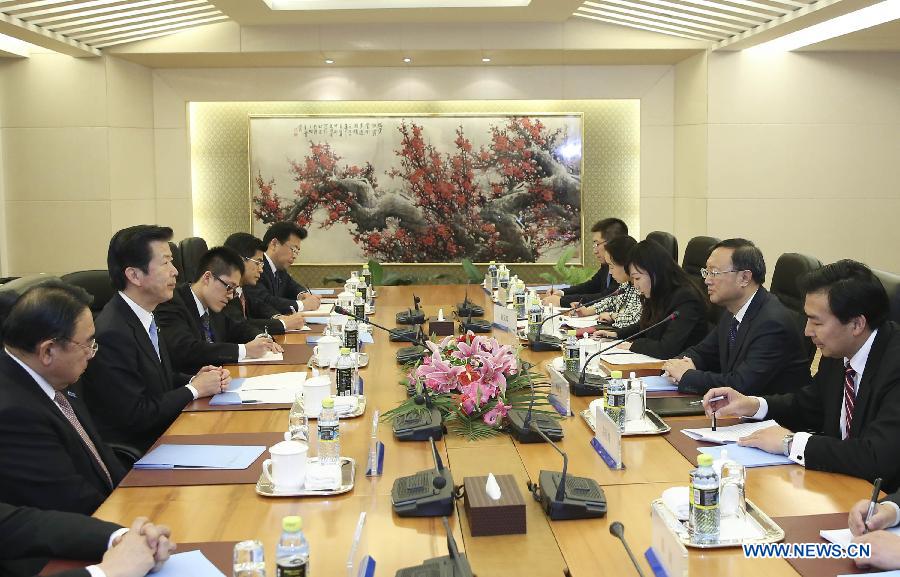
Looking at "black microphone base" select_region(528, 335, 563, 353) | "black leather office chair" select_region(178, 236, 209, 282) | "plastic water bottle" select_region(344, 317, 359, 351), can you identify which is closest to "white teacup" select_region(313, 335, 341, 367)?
"plastic water bottle" select_region(344, 317, 359, 351)

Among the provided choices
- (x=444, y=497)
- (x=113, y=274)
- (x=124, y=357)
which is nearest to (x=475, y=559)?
(x=444, y=497)

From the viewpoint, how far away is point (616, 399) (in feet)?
9.48

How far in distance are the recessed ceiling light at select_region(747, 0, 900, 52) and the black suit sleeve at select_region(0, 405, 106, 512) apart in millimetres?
6105

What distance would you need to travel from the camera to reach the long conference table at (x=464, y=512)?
194 centimetres

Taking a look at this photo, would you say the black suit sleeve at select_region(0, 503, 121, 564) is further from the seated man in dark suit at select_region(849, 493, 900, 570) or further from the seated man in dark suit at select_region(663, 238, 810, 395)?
the seated man in dark suit at select_region(663, 238, 810, 395)

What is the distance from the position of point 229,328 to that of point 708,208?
4.80 metres

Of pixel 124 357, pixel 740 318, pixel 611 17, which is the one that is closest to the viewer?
pixel 124 357

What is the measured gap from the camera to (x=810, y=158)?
27.5ft

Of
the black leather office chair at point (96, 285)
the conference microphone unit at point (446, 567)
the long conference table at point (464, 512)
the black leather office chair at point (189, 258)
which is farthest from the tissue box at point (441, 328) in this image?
the conference microphone unit at point (446, 567)

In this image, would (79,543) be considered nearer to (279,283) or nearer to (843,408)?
(843,408)

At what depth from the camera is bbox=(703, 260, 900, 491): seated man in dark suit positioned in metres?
2.50

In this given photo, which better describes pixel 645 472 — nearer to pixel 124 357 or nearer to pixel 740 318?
pixel 740 318

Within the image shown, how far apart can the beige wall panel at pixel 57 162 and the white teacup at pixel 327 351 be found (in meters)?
5.00

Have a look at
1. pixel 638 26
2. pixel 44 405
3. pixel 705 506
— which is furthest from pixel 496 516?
pixel 638 26
